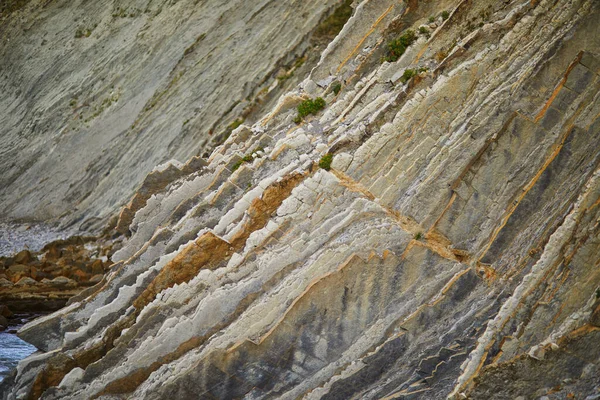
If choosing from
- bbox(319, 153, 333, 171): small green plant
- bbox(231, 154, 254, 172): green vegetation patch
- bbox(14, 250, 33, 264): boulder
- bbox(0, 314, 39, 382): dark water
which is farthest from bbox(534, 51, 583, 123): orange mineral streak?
bbox(14, 250, 33, 264): boulder

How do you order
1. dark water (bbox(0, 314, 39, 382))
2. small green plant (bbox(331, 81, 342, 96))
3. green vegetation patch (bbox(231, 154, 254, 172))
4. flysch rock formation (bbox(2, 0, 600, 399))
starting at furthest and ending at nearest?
small green plant (bbox(331, 81, 342, 96))
dark water (bbox(0, 314, 39, 382))
green vegetation patch (bbox(231, 154, 254, 172))
flysch rock formation (bbox(2, 0, 600, 399))

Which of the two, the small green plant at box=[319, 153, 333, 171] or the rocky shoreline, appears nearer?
the small green plant at box=[319, 153, 333, 171]

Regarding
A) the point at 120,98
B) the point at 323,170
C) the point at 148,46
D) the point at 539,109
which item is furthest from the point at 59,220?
the point at 539,109

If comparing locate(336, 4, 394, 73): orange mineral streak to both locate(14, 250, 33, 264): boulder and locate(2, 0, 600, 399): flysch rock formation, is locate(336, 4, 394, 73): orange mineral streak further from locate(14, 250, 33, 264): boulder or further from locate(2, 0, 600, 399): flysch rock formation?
locate(14, 250, 33, 264): boulder

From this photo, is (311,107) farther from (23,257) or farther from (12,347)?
(23,257)

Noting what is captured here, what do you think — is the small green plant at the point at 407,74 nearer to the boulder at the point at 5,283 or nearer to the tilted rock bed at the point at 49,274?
the tilted rock bed at the point at 49,274

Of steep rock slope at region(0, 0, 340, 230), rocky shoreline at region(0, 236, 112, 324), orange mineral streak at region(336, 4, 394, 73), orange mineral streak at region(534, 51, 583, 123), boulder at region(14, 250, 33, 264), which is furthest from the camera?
steep rock slope at region(0, 0, 340, 230)
